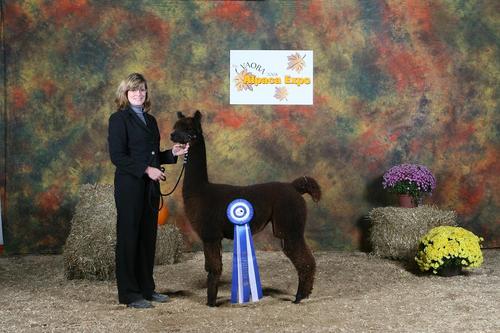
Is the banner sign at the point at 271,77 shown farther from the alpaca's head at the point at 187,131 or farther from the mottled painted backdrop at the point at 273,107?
the alpaca's head at the point at 187,131

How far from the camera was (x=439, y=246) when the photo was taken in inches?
238

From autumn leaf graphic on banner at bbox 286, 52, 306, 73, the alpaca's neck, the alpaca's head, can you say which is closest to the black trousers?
the alpaca's neck

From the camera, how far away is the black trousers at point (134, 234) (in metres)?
4.89

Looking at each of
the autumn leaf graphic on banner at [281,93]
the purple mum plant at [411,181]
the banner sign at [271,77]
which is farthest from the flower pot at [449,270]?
the autumn leaf graphic on banner at [281,93]

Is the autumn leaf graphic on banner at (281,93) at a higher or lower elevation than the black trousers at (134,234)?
higher

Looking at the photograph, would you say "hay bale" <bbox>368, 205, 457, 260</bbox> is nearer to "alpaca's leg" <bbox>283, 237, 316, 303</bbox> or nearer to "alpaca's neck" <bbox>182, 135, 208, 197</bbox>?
"alpaca's leg" <bbox>283, 237, 316, 303</bbox>

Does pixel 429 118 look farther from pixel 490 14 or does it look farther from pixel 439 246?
pixel 439 246

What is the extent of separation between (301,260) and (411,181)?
8.07ft

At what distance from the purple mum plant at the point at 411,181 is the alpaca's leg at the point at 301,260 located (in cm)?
239

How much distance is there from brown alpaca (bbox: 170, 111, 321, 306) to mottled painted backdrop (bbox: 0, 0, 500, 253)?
2.40 meters

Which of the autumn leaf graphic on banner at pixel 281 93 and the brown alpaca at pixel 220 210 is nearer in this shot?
the brown alpaca at pixel 220 210

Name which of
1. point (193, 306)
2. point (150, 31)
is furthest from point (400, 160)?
point (193, 306)

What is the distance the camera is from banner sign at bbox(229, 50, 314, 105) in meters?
7.38

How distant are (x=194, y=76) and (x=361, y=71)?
171cm
